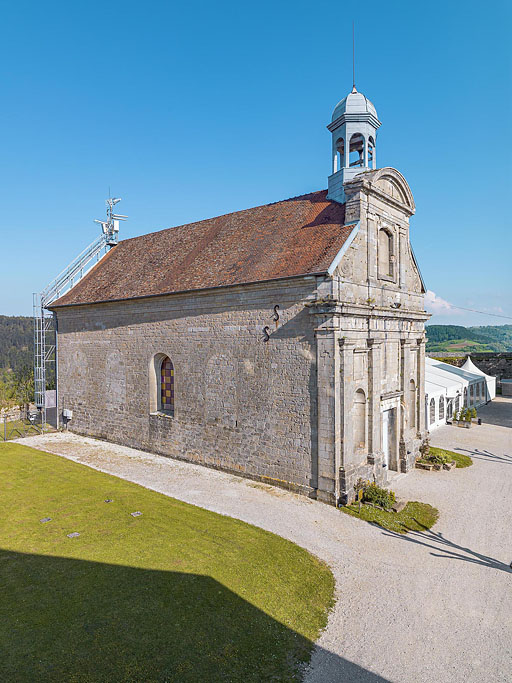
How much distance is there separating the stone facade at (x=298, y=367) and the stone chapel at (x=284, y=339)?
5 cm

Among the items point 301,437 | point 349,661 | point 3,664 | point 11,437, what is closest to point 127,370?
point 11,437

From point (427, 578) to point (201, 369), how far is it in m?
10.8

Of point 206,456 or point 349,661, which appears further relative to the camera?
point 206,456

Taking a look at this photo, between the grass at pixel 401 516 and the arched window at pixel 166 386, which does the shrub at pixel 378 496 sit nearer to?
the grass at pixel 401 516

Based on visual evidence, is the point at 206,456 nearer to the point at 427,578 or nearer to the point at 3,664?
the point at 427,578

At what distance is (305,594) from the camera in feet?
29.3

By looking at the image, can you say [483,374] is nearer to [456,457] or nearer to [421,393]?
[456,457]

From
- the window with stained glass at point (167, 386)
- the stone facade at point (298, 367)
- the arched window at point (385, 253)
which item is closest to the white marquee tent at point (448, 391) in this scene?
the stone facade at point (298, 367)

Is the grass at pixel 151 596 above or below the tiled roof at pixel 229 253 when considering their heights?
below

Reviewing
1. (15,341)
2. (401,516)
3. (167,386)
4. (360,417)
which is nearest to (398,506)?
(401,516)

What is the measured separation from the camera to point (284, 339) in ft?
48.5

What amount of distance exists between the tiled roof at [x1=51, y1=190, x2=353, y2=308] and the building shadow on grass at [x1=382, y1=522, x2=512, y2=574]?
8370mm

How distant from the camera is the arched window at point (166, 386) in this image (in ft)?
63.5

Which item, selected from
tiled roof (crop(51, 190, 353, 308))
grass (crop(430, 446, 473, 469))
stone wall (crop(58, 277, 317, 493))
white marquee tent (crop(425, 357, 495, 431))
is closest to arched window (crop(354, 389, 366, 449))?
stone wall (crop(58, 277, 317, 493))
